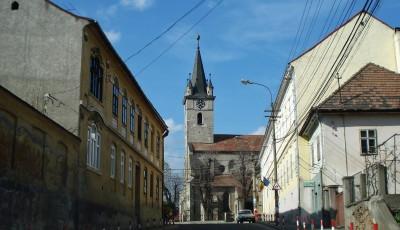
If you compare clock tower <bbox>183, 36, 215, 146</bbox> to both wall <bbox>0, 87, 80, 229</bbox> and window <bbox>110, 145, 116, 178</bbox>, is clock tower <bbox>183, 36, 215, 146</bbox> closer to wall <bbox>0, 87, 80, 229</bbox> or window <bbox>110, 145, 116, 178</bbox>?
window <bbox>110, 145, 116, 178</bbox>

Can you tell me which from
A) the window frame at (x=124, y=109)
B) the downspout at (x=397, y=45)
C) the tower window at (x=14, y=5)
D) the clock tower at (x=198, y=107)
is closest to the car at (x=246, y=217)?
the downspout at (x=397, y=45)

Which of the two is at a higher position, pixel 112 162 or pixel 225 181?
pixel 225 181

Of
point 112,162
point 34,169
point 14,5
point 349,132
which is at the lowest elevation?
point 34,169

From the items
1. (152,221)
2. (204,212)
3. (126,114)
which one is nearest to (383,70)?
(126,114)

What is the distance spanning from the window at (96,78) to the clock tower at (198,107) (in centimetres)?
8203

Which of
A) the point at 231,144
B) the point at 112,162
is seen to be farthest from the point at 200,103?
the point at 112,162

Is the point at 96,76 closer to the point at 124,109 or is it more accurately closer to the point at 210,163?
the point at 124,109

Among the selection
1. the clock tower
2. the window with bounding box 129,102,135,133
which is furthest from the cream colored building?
the clock tower

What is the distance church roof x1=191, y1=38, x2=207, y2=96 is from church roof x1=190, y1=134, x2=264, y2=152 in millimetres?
9653

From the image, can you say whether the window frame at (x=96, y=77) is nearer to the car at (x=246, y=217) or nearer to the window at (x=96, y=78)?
the window at (x=96, y=78)

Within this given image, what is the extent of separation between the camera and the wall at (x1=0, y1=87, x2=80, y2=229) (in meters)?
16.7

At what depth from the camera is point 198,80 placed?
11356 cm

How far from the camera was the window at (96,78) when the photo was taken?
2603cm

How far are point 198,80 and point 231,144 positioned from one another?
46.7 ft
